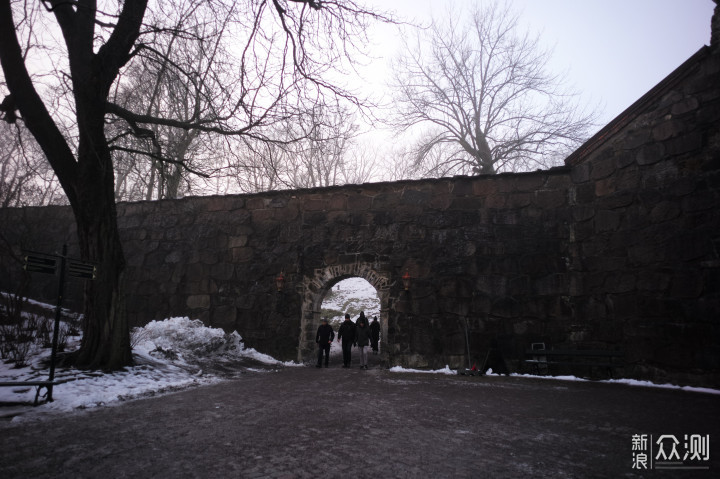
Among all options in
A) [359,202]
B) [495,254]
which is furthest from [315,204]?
[495,254]

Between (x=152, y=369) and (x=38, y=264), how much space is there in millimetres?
2711

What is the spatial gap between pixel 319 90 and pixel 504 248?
17.7ft

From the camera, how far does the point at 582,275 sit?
8688 mm

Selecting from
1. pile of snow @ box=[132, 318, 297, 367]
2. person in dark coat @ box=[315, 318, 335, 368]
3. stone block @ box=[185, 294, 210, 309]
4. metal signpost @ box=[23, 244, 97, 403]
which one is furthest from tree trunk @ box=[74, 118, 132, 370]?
stone block @ box=[185, 294, 210, 309]

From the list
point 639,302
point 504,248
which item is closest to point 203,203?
Result: point 504,248

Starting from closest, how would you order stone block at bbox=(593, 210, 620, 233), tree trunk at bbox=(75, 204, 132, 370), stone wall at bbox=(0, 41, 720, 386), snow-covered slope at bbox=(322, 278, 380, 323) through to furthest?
1. tree trunk at bbox=(75, 204, 132, 370)
2. stone wall at bbox=(0, 41, 720, 386)
3. stone block at bbox=(593, 210, 620, 233)
4. snow-covered slope at bbox=(322, 278, 380, 323)

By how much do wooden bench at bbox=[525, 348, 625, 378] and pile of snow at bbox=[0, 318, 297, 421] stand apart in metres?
5.69

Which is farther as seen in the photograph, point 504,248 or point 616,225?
point 504,248

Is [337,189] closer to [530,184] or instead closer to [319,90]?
[319,90]

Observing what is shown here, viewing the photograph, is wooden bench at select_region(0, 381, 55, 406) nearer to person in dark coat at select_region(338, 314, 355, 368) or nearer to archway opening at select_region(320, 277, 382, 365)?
person in dark coat at select_region(338, 314, 355, 368)

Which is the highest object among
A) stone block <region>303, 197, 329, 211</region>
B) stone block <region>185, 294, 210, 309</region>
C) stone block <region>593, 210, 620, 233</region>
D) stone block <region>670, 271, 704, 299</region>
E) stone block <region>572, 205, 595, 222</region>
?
stone block <region>303, 197, 329, 211</region>

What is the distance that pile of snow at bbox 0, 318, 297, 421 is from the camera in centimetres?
476

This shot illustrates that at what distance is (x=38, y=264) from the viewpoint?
4645 mm

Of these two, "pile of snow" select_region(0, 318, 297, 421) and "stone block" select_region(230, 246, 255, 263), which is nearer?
"pile of snow" select_region(0, 318, 297, 421)
